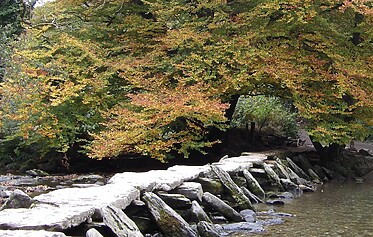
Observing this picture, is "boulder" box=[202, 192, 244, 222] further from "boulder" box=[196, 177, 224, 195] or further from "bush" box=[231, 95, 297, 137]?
"bush" box=[231, 95, 297, 137]

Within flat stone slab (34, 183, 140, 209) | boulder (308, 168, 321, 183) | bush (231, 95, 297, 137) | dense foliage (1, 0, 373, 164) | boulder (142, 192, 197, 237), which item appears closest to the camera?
flat stone slab (34, 183, 140, 209)

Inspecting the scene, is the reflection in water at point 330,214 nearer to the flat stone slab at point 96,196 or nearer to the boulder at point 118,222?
the flat stone slab at point 96,196

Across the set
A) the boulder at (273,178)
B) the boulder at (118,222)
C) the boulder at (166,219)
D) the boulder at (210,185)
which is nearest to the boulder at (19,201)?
the boulder at (118,222)

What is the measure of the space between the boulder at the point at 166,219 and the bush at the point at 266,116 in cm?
1034

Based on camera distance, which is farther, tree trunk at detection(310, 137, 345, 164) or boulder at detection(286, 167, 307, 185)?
tree trunk at detection(310, 137, 345, 164)

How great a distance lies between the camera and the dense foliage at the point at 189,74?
38.3 feet

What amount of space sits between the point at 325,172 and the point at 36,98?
8.30 metres

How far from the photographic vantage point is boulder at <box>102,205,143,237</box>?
4.83 meters

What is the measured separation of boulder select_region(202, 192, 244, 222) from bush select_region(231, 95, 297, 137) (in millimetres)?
8829

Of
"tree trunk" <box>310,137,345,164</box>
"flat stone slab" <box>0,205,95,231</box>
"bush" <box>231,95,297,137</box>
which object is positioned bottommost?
"flat stone slab" <box>0,205,95,231</box>

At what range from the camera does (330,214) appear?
8.13m

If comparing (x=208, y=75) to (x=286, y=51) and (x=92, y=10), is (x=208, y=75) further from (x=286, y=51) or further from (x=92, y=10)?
(x=92, y=10)

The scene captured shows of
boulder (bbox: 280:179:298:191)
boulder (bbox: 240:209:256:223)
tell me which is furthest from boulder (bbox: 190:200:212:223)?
boulder (bbox: 280:179:298:191)

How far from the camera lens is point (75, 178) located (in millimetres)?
12320
